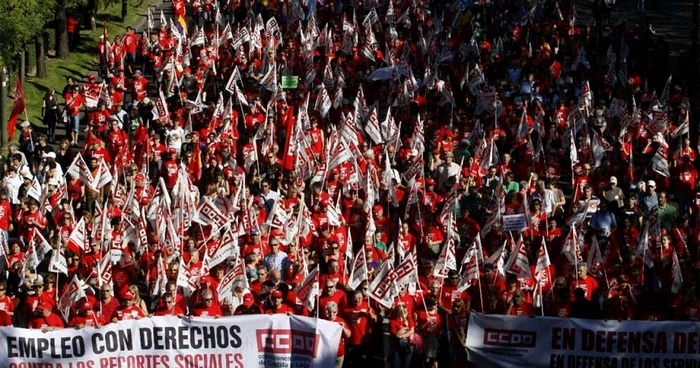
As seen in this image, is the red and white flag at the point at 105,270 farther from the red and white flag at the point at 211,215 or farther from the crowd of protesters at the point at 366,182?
the red and white flag at the point at 211,215

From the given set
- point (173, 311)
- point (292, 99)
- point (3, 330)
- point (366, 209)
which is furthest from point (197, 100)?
point (3, 330)

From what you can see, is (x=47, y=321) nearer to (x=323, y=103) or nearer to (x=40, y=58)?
(x=323, y=103)

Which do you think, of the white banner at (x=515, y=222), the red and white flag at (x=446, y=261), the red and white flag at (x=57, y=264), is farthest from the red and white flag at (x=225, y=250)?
the white banner at (x=515, y=222)

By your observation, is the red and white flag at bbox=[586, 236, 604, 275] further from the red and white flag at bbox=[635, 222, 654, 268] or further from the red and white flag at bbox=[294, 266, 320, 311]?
the red and white flag at bbox=[294, 266, 320, 311]

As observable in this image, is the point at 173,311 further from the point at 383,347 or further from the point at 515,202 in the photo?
the point at 515,202

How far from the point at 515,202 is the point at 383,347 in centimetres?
555

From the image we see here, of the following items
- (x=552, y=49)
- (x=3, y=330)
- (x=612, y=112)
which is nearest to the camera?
(x=3, y=330)

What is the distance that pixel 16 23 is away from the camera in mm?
31578

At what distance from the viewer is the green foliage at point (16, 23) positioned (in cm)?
3138

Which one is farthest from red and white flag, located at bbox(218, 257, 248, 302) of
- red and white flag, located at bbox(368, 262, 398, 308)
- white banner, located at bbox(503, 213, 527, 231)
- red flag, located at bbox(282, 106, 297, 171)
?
red flag, located at bbox(282, 106, 297, 171)

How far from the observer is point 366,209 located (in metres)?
24.7

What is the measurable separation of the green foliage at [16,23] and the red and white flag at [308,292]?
13.3 metres

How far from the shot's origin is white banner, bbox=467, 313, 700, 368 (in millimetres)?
18266

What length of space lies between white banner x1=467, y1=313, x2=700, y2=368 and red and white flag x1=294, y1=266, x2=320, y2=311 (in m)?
2.01
